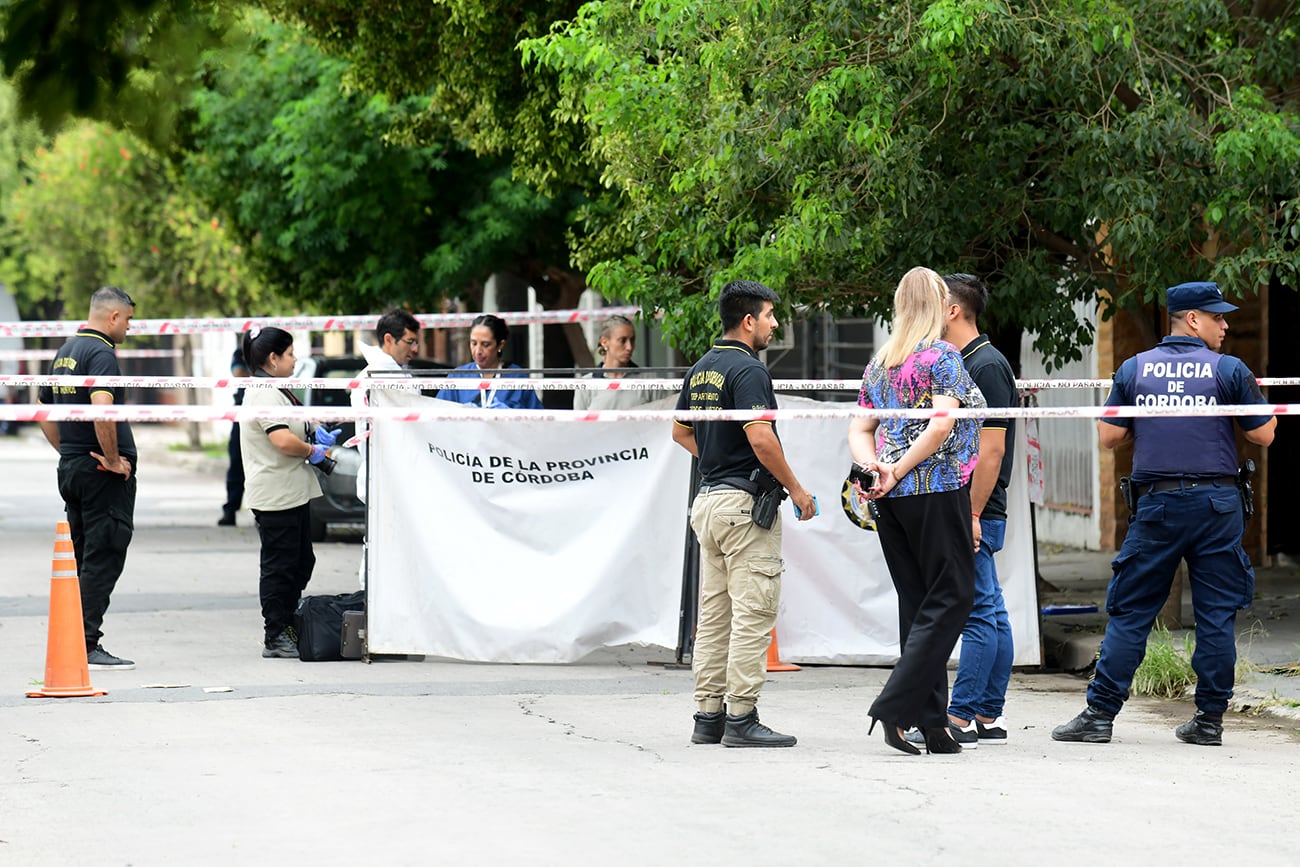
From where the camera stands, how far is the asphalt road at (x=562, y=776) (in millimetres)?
5961

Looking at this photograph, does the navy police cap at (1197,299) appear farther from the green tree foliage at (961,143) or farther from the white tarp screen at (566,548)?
the white tarp screen at (566,548)

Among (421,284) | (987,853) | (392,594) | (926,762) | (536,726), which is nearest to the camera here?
(987,853)

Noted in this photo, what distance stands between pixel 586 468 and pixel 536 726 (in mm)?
2339

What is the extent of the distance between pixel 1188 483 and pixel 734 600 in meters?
1.97

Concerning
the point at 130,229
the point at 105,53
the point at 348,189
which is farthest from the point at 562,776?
the point at 130,229

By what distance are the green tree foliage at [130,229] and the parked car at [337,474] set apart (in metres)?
13.0

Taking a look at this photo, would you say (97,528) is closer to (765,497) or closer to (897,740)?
(765,497)

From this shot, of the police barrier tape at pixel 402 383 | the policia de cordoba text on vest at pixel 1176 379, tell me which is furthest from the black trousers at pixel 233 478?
the policia de cordoba text on vest at pixel 1176 379

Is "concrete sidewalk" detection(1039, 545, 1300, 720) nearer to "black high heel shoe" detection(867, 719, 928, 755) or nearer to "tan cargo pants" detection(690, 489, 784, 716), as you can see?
"black high heel shoe" detection(867, 719, 928, 755)

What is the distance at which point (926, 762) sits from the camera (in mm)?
7445

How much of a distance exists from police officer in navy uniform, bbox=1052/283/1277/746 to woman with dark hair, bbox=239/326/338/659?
15.6 ft

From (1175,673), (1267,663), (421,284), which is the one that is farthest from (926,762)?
(421,284)

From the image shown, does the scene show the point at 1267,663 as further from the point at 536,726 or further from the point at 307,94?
the point at 307,94

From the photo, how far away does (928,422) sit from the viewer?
735 centimetres
